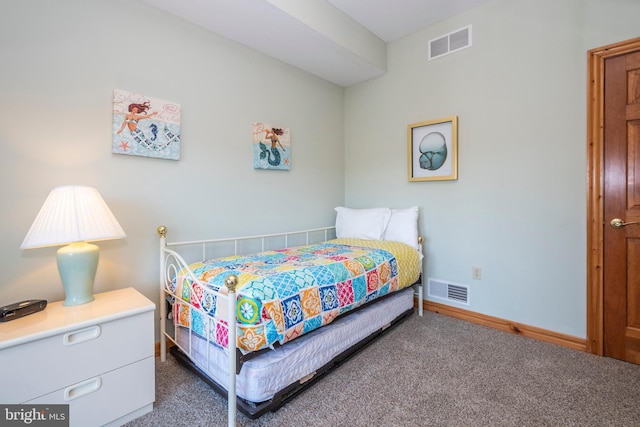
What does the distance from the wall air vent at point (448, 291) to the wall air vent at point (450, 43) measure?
202 centimetres

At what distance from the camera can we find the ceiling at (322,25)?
195 cm

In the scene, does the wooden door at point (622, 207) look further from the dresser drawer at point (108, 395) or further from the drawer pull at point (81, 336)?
the drawer pull at point (81, 336)

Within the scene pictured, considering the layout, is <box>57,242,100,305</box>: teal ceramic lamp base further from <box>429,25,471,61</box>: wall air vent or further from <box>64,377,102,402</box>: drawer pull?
<box>429,25,471,61</box>: wall air vent

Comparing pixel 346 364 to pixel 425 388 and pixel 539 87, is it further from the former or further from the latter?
pixel 539 87

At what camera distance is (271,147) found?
2.57 metres

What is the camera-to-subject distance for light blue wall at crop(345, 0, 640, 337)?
198cm

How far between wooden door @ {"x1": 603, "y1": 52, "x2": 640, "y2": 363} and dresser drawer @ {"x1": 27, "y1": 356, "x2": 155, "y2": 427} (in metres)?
2.73

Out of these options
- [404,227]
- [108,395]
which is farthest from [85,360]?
[404,227]

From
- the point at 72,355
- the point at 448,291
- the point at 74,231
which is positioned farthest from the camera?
the point at 448,291

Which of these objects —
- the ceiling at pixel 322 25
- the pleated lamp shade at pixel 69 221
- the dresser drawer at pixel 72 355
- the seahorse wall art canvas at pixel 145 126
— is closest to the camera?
the dresser drawer at pixel 72 355

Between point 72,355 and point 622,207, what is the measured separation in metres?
3.03

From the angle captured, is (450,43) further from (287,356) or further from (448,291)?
(287,356)

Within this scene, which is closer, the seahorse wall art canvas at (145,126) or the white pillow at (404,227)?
the seahorse wall art canvas at (145,126)

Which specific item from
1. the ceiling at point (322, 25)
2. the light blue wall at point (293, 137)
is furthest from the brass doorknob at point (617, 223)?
the ceiling at point (322, 25)
